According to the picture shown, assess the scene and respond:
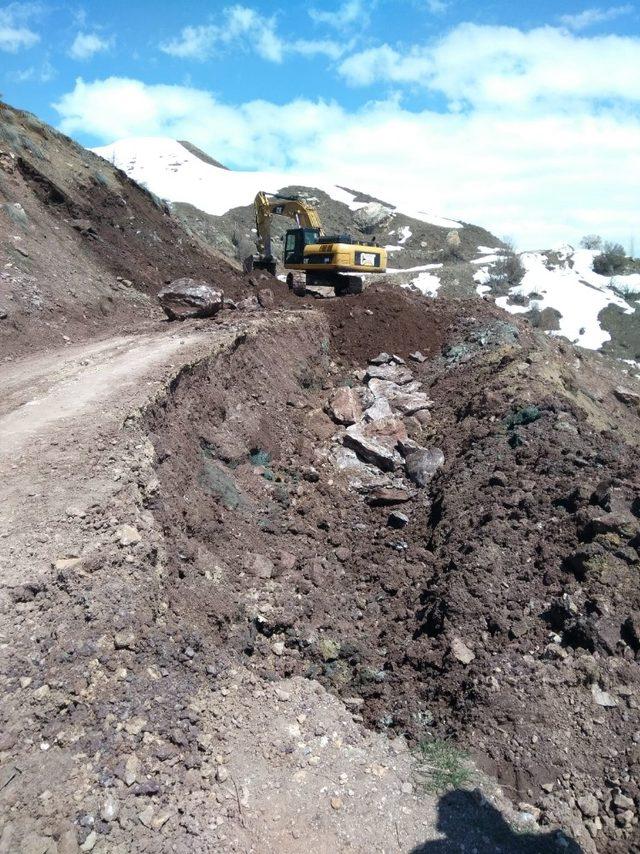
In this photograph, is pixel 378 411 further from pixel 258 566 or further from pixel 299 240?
pixel 299 240

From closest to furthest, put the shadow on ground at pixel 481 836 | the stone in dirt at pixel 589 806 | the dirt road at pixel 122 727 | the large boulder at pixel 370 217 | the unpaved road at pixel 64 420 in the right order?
the dirt road at pixel 122 727
the shadow on ground at pixel 481 836
the stone in dirt at pixel 589 806
the unpaved road at pixel 64 420
the large boulder at pixel 370 217

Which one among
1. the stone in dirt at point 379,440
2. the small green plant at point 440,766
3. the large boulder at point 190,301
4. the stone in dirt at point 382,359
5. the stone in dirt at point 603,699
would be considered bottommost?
the small green plant at point 440,766

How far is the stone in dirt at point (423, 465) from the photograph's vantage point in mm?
9102

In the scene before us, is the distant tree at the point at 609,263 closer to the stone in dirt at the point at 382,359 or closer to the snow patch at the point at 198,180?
the snow patch at the point at 198,180

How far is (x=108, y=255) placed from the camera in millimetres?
15734

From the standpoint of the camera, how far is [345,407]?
1078 cm

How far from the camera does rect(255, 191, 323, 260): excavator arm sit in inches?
729

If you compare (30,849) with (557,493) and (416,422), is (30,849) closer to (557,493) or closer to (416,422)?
(557,493)

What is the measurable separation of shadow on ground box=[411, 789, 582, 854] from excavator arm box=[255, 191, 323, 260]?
52.4 feet

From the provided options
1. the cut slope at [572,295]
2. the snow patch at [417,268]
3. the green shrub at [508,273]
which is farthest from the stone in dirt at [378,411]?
the snow patch at [417,268]

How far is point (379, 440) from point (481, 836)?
20.4 feet

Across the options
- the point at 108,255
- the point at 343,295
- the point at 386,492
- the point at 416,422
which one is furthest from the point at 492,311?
the point at 108,255

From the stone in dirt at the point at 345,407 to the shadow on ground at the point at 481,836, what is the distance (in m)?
6.67

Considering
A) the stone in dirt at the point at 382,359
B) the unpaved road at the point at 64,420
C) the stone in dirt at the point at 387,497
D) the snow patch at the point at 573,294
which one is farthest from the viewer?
the snow patch at the point at 573,294
